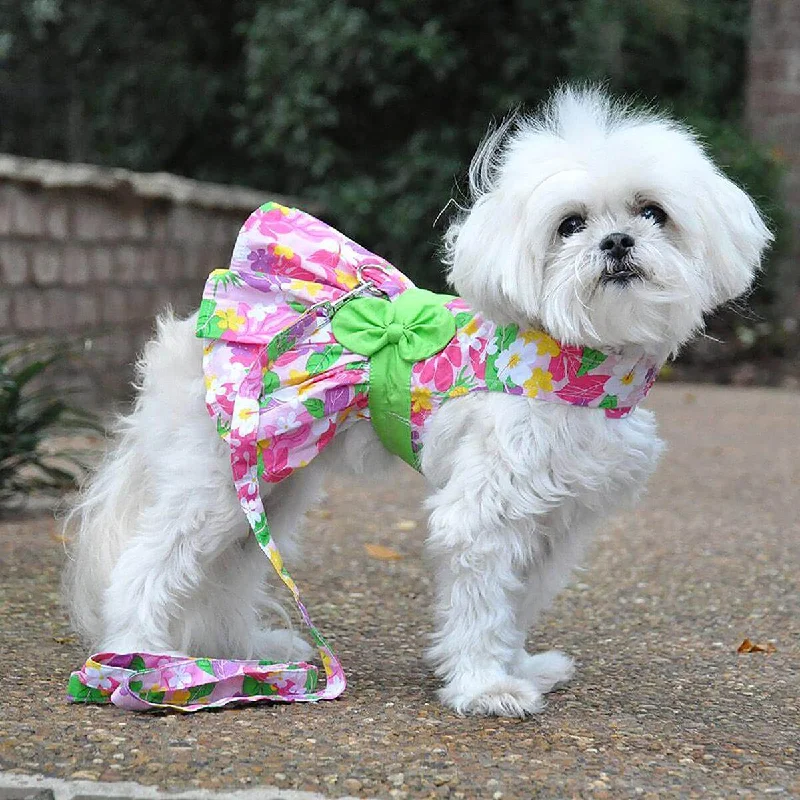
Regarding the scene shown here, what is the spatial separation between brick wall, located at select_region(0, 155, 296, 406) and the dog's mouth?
14.8 feet

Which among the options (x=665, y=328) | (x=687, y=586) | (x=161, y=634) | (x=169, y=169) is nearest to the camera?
(x=665, y=328)

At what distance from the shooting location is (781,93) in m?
13.5

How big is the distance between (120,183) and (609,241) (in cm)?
622

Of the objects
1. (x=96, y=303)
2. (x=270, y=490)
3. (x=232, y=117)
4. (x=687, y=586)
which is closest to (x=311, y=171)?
(x=232, y=117)

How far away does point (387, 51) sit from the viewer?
11297 mm

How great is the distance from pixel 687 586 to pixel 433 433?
72.8 inches

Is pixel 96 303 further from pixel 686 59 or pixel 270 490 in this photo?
pixel 686 59

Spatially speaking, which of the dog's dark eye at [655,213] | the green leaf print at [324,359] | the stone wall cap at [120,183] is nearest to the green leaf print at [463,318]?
the green leaf print at [324,359]

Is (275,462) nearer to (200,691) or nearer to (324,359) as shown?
(324,359)

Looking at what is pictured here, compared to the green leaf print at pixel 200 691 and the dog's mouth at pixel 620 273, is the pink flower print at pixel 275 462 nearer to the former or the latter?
the green leaf print at pixel 200 691

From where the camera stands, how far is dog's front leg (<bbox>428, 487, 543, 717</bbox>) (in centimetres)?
316

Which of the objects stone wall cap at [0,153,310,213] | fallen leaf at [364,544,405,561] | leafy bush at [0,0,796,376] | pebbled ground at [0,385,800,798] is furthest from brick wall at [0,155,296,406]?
pebbled ground at [0,385,800,798]

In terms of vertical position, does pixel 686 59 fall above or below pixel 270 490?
above

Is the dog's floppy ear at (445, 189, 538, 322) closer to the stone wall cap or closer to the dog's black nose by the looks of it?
the dog's black nose
